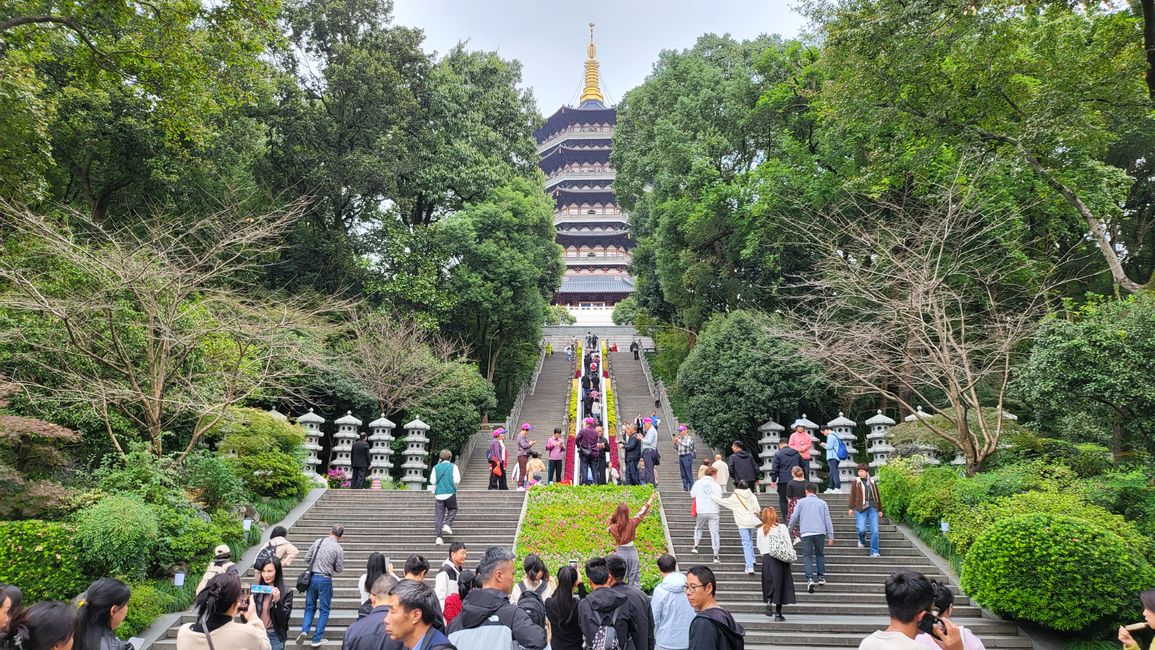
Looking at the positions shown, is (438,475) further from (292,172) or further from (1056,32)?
(292,172)

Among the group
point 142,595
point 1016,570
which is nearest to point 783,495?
point 1016,570

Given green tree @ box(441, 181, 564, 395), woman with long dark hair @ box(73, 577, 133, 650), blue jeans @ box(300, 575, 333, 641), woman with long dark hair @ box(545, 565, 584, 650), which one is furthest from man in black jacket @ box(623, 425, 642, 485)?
green tree @ box(441, 181, 564, 395)

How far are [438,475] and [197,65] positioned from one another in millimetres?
7725

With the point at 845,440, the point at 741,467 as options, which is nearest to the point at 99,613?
the point at 741,467

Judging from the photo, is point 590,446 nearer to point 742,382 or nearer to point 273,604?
point 742,382

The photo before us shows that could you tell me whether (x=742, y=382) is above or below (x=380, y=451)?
above

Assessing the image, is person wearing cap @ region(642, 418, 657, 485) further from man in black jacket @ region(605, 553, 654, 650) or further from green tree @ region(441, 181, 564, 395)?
green tree @ region(441, 181, 564, 395)

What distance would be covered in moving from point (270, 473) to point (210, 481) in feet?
5.64

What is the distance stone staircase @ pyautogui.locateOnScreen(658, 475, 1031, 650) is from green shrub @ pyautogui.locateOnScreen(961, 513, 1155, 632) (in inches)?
24.3

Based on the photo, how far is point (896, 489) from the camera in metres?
11.2

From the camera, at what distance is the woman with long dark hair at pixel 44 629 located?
327 cm

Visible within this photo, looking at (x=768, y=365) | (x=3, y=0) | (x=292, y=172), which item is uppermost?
(x=292, y=172)

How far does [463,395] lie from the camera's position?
65.8ft

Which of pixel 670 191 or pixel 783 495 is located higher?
pixel 670 191
